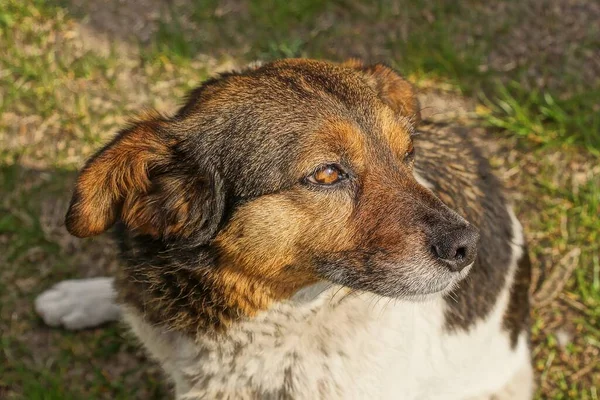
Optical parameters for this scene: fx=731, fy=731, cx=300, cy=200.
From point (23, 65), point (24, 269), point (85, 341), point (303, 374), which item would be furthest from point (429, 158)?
point (23, 65)

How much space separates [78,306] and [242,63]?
2.47 m

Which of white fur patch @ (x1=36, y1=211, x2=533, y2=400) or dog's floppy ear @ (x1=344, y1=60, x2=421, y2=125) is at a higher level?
dog's floppy ear @ (x1=344, y1=60, x2=421, y2=125)

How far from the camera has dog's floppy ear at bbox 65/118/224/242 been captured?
9.93ft

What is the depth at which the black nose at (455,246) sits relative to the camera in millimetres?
3049

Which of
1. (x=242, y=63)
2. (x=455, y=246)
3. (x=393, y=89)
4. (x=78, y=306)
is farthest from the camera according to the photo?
(x=242, y=63)

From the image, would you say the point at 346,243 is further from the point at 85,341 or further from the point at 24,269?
the point at 24,269

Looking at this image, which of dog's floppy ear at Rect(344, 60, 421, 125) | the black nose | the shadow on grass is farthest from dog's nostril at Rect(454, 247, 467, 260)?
the shadow on grass

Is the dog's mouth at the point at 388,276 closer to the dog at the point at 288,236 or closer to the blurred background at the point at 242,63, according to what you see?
the dog at the point at 288,236

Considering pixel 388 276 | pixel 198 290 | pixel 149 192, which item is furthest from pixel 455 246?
pixel 149 192

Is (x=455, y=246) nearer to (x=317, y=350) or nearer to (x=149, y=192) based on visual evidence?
(x=317, y=350)

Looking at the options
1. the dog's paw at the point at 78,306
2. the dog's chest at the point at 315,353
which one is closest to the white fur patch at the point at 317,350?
the dog's chest at the point at 315,353

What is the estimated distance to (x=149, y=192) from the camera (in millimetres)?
3156

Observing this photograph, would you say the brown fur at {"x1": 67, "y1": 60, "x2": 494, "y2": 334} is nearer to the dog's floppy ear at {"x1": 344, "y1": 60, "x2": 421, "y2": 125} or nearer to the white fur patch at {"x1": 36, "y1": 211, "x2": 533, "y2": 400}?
the white fur patch at {"x1": 36, "y1": 211, "x2": 533, "y2": 400}

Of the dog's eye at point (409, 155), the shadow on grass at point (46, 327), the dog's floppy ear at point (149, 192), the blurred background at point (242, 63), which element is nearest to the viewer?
the dog's floppy ear at point (149, 192)
